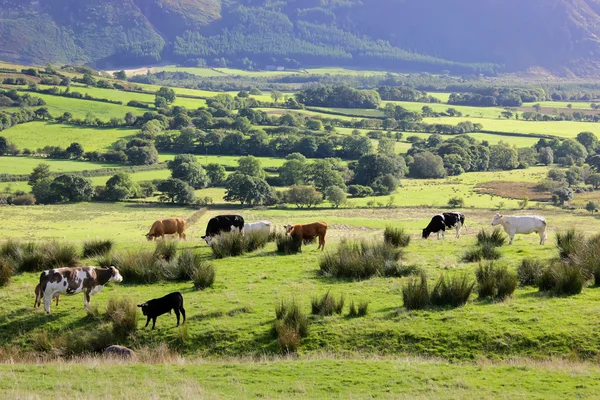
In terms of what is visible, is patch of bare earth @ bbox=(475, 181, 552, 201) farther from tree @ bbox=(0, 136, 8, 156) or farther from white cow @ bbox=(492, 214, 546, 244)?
tree @ bbox=(0, 136, 8, 156)

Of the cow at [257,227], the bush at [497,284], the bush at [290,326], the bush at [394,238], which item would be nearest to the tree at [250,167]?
the cow at [257,227]

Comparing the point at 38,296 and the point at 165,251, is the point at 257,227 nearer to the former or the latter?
the point at 165,251

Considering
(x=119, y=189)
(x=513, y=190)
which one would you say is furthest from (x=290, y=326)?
(x=513, y=190)

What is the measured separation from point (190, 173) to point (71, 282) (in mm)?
63844

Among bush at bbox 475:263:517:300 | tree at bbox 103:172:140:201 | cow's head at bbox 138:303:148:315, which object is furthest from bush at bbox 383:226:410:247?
tree at bbox 103:172:140:201

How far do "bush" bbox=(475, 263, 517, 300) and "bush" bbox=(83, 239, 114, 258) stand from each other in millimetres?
11030

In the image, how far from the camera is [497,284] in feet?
48.4

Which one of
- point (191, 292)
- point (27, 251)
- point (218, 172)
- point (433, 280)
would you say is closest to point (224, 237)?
point (191, 292)

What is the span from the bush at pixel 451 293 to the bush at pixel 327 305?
2.09 meters

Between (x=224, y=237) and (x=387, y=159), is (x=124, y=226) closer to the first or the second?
(x=224, y=237)

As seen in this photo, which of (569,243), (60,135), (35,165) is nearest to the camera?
(569,243)

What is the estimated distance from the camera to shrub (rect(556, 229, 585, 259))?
1717 centimetres

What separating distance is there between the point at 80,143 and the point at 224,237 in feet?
276

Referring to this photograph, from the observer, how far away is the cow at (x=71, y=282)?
14.5 m
